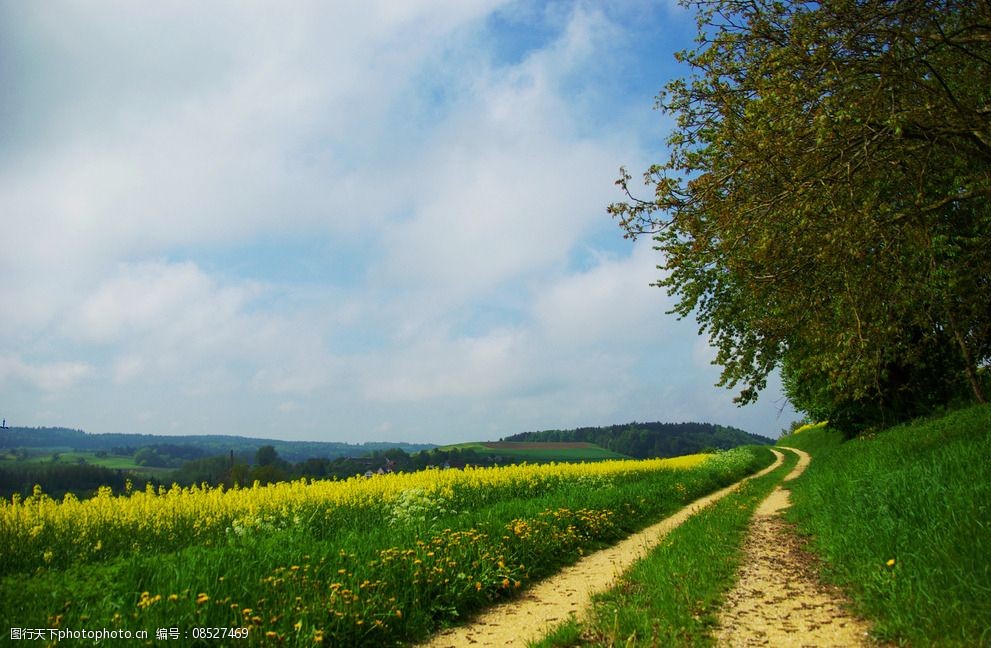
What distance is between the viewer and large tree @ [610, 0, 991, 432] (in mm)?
7289

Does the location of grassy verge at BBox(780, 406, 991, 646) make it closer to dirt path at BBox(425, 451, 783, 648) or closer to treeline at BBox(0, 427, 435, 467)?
dirt path at BBox(425, 451, 783, 648)

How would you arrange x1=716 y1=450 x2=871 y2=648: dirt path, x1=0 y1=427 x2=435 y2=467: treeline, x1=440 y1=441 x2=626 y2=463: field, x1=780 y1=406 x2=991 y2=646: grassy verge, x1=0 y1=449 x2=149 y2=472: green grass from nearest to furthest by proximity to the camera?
x1=780 y1=406 x2=991 y2=646: grassy verge
x1=716 y1=450 x2=871 y2=648: dirt path
x1=0 y1=449 x2=149 y2=472: green grass
x1=0 y1=427 x2=435 y2=467: treeline
x1=440 y1=441 x2=626 y2=463: field

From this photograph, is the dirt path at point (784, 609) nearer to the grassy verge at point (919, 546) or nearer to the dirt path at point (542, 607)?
the grassy verge at point (919, 546)

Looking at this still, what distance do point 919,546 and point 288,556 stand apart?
22.2 ft

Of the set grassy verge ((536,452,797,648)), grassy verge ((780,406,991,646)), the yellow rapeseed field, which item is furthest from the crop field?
grassy verge ((780,406,991,646))

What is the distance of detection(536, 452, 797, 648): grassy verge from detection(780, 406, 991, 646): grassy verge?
4.49ft

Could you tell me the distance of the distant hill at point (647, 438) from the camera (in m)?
85.3

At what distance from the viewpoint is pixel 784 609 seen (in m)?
5.99

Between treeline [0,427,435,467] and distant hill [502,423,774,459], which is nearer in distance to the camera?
treeline [0,427,435,467]

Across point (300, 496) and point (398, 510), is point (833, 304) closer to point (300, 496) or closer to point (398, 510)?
point (398, 510)

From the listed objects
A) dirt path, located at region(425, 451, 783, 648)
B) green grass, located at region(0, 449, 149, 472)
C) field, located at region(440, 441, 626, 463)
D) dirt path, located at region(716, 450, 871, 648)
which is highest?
dirt path, located at region(716, 450, 871, 648)

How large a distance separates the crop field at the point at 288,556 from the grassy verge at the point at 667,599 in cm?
153

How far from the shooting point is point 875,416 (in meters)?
30.4

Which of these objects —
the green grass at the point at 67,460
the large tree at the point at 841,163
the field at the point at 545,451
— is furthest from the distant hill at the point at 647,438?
the large tree at the point at 841,163
